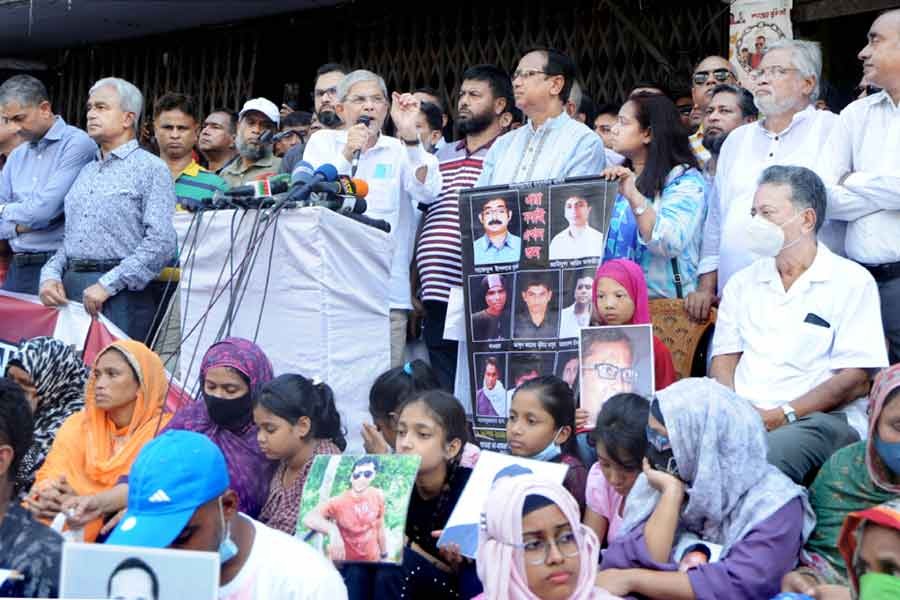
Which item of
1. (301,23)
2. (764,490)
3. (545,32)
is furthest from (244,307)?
(301,23)

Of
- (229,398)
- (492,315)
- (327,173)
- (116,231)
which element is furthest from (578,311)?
(116,231)

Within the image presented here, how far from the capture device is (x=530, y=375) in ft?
20.3

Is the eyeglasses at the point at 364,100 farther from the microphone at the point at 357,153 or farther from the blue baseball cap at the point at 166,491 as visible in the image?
the blue baseball cap at the point at 166,491

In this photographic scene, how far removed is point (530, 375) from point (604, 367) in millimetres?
555

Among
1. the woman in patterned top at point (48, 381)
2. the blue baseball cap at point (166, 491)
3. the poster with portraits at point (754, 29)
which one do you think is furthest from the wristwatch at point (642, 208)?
the blue baseball cap at point (166, 491)

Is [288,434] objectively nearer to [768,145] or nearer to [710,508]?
[710,508]

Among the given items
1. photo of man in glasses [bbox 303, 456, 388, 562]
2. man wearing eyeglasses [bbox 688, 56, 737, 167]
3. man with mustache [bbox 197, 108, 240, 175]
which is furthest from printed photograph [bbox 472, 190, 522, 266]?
man with mustache [bbox 197, 108, 240, 175]

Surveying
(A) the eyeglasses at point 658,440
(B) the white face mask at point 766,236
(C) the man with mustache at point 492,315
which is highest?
(B) the white face mask at point 766,236

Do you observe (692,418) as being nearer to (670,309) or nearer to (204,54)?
(670,309)

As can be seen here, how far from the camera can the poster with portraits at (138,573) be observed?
119 inches

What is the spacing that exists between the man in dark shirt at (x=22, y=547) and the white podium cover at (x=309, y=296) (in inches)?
71.4

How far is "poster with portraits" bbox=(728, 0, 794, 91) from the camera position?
320 inches

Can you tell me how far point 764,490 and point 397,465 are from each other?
1185 mm

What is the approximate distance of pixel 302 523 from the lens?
15.0 ft
